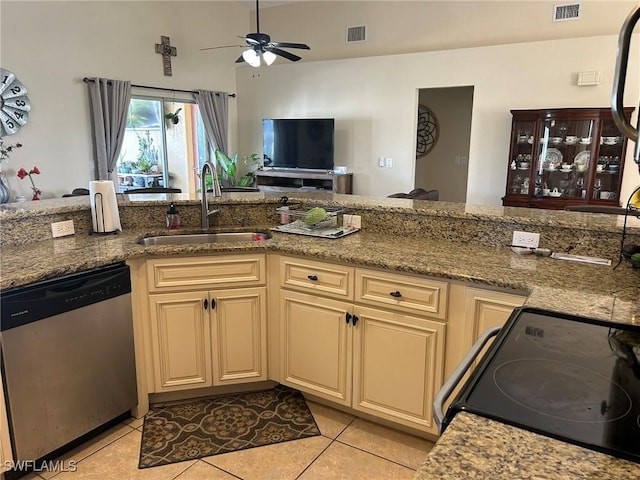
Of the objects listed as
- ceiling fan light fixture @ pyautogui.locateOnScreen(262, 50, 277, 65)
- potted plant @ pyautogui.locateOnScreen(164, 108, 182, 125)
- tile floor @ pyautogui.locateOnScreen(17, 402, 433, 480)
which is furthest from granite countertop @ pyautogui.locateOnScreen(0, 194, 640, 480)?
potted plant @ pyautogui.locateOnScreen(164, 108, 182, 125)

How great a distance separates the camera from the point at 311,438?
2.35 metres

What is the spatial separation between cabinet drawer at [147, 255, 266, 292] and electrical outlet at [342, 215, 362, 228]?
0.66m

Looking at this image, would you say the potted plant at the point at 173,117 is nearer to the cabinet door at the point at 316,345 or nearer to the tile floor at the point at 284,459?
the cabinet door at the point at 316,345

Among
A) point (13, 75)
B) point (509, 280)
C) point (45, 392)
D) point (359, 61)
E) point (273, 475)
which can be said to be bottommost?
point (273, 475)

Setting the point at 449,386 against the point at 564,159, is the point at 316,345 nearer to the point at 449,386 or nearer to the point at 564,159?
the point at 449,386

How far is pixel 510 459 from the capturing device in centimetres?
77

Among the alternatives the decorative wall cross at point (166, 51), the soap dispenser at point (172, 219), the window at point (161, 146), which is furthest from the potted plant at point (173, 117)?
the soap dispenser at point (172, 219)

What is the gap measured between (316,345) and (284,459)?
572mm

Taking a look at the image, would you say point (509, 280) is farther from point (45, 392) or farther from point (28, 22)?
point (28, 22)

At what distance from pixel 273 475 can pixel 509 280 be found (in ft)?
4.46

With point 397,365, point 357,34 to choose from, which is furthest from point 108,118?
point 397,365

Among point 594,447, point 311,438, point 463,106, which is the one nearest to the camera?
point 594,447

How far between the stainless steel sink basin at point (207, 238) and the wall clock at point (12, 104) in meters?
3.65

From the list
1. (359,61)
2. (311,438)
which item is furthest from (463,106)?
(311,438)
